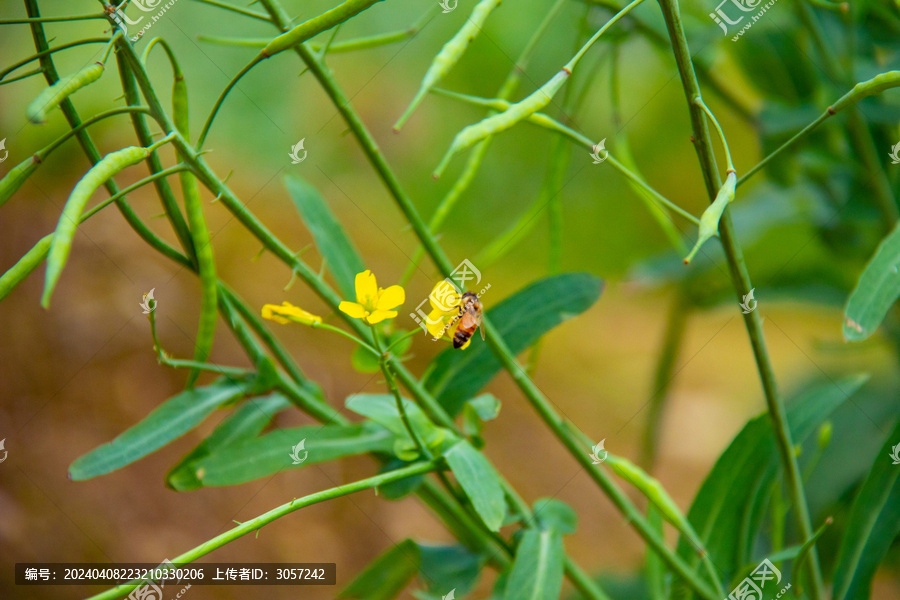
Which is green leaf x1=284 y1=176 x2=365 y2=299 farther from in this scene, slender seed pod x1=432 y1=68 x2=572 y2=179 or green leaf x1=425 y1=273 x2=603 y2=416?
slender seed pod x1=432 y1=68 x2=572 y2=179

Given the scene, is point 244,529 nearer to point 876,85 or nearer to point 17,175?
point 17,175

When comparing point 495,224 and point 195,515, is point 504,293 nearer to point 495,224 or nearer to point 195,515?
point 495,224

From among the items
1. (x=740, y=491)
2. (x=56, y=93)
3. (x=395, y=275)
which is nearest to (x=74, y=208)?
(x=56, y=93)

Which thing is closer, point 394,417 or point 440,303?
point 440,303

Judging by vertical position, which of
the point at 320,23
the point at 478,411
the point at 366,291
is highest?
the point at 320,23

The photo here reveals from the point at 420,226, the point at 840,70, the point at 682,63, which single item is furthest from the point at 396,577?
the point at 840,70
